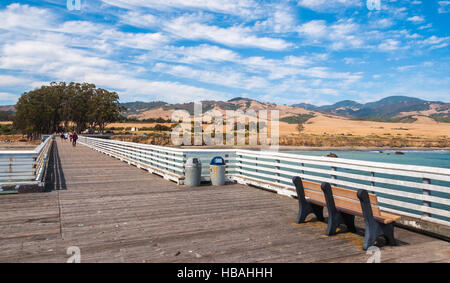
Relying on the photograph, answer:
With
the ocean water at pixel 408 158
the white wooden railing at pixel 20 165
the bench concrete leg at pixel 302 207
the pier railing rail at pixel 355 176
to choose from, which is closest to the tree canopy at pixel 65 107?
the ocean water at pixel 408 158

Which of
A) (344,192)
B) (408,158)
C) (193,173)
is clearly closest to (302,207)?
(344,192)

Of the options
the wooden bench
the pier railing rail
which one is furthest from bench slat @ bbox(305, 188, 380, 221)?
the pier railing rail

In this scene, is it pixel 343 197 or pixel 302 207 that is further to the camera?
pixel 302 207

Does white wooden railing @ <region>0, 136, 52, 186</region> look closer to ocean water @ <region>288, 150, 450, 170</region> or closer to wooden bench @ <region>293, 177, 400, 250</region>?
wooden bench @ <region>293, 177, 400, 250</region>

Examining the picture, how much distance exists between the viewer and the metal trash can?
1116 cm

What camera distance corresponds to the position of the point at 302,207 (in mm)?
6641

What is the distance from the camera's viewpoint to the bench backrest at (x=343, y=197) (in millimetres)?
5359

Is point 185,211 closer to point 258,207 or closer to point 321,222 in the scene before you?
point 258,207

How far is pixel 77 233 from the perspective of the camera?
20.0 ft

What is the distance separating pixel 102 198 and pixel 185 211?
276cm

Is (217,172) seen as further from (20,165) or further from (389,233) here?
(389,233)

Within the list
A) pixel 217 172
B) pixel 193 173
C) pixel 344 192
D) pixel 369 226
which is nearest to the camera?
pixel 369 226

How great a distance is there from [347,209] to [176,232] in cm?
280

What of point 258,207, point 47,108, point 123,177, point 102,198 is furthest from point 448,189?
point 47,108
